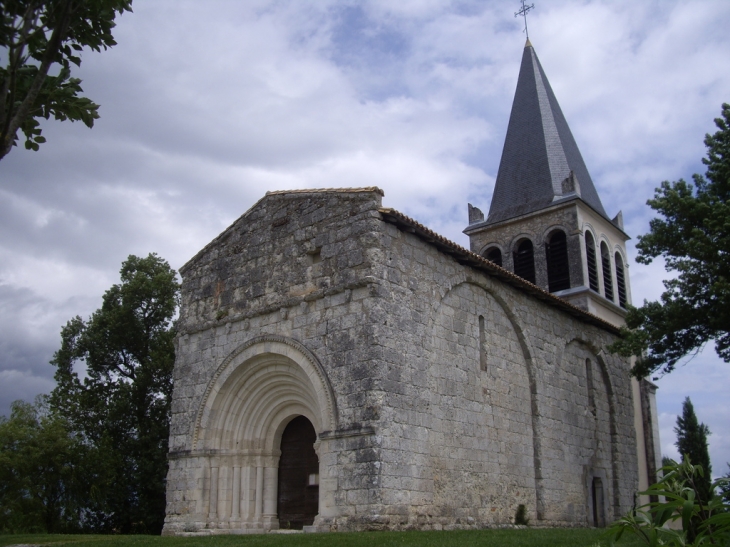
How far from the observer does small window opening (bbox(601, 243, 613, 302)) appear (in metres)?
25.8

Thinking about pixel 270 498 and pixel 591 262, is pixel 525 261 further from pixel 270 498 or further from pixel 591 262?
pixel 270 498

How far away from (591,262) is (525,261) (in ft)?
7.86

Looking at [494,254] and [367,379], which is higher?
[494,254]

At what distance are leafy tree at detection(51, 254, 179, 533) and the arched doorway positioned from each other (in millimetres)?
11403

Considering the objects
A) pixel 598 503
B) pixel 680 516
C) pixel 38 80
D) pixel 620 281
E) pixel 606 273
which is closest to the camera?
pixel 680 516

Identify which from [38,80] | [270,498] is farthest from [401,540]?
[38,80]

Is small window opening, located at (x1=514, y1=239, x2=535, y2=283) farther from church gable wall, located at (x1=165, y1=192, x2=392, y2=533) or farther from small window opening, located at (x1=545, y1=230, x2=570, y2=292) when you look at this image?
church gable wall, located at (x1=165, y1=192, x2=392, y2=533)

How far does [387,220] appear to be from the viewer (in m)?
12.8

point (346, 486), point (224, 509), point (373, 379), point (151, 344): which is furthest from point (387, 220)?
point (151, 344)

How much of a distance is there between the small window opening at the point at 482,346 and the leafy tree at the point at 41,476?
50.6 ft

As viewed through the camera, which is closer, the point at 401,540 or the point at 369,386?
the point at 401,540

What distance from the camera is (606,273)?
26078 millimetres

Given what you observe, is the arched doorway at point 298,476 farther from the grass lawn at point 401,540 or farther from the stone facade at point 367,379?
the grass lawn at point 401,540

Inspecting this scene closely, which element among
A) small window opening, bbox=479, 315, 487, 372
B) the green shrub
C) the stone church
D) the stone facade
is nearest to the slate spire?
the stone church
